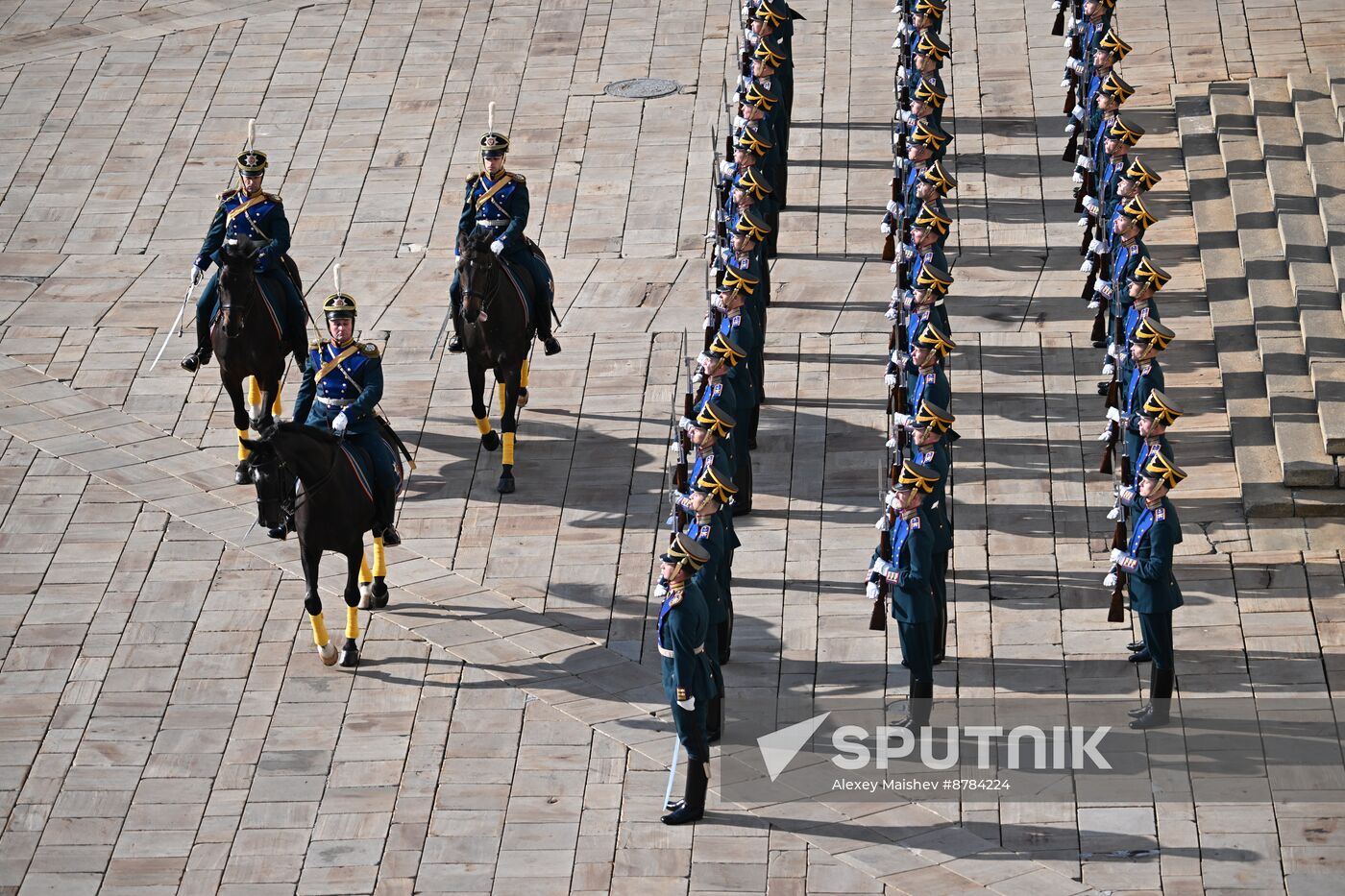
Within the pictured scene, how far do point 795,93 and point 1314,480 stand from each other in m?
11.9

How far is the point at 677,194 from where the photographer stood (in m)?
28.2

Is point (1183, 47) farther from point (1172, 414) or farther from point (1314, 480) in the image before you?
point (1172, 414)

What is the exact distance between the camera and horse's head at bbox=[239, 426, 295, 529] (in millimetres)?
18422

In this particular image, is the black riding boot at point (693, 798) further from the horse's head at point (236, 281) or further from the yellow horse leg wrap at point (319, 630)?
the horse's head at point (236, 281)

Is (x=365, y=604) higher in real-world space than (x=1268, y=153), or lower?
lower

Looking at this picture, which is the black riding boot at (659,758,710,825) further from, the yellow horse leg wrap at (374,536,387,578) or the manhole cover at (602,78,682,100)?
the manhole cover at (602,78,682,100)

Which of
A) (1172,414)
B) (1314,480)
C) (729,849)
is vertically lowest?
(729,849)

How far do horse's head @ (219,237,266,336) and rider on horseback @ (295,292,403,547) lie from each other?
1.76 m

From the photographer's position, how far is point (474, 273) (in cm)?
2169

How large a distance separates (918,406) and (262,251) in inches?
273

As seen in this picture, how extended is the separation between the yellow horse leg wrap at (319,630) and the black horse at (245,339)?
3.34 metres

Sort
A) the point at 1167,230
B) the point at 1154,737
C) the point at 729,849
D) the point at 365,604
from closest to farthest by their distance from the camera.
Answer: the point at 729,849 < the point at 1154,737 < the point at 365,604 < the point at 1167,230

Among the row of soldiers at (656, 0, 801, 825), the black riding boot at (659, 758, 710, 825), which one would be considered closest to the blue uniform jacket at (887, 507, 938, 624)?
the row of soldiers at (656, 0, 801, 825)

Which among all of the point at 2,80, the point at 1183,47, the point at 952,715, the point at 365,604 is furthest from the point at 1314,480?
the point at 2,80
